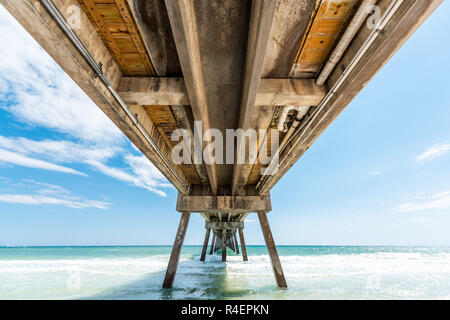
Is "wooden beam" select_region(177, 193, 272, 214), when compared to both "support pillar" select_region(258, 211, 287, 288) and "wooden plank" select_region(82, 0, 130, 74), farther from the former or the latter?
"wooden plank" select_region(82, 0, 130, 74)

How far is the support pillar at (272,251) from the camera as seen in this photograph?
864cm

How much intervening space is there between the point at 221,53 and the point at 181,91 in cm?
85

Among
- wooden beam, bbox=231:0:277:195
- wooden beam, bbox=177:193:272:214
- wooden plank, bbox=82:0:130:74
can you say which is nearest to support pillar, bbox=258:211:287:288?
wooden beam, bbox=177:193:272:214

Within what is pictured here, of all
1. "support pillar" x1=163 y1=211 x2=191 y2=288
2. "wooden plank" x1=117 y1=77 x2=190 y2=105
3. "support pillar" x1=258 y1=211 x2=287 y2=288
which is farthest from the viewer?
"support pillar" x1=163 y1=211 x2=191 y2=288

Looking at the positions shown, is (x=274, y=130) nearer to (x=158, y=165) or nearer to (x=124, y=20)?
(x=158, y=165)

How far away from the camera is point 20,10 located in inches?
76.9

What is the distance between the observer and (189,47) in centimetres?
251

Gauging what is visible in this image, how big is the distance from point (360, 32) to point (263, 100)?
4.80 feet

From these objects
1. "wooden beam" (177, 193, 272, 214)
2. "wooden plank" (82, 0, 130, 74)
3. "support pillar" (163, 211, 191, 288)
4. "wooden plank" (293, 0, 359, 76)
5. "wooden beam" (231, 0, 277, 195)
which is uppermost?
"wooden plank" (293, 0, 359, 76)

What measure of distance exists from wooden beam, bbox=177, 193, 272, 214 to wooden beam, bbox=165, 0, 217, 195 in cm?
612

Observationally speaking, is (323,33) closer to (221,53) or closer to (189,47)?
(221,53)

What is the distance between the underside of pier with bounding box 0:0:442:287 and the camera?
2244 mm
